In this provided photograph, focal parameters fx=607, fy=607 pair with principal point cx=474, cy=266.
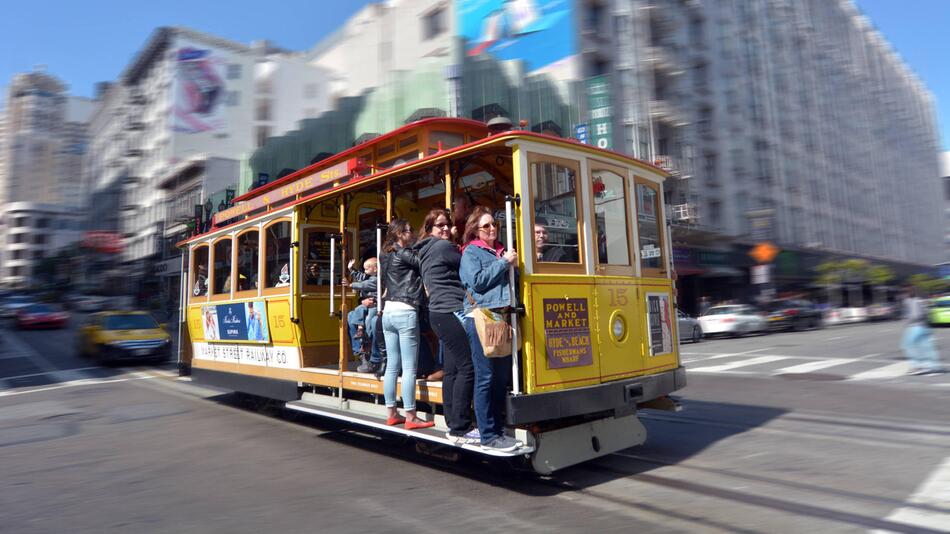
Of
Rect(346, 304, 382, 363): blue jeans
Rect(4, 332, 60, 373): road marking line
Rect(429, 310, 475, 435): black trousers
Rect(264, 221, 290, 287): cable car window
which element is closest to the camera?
Rect(429, 310, 475, 435): black trousers

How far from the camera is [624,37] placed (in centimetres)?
2781

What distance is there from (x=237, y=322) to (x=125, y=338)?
9.42 m

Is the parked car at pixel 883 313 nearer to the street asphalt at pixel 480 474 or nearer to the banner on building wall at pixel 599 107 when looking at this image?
the banner on building wall at pixel 599 107

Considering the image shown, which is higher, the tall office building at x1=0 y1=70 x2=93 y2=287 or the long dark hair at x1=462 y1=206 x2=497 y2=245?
the tall office building at x1=0 y1=70 x2=93 y2=287

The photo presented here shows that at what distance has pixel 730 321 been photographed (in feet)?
76.5

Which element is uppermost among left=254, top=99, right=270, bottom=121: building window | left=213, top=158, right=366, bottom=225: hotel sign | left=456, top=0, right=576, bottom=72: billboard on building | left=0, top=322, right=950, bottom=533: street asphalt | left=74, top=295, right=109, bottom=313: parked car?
left=254, top=99, right=270, bottom=121: building window

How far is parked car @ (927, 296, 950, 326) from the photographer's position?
24.0 meters

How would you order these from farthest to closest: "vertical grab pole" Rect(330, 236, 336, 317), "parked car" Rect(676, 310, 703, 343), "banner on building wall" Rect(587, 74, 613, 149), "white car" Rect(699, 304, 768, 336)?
"banner on building wall" Rect(587, 74, 613, 149), "white car" Rect(699, 304, 768, 336), "parked car" Rect(676, 310, 703, 343), "vertical grab pole" Rect(330, 236, 336, 317)

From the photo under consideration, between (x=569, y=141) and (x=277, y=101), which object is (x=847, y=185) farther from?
(x=569, y=141)

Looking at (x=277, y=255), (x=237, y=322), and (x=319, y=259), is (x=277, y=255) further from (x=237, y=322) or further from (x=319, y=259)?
(x=237, y=322)

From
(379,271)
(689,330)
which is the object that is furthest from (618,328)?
(689,330)

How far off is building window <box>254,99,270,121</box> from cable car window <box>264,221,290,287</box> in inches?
1892

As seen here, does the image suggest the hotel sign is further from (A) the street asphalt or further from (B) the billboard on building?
(B) the billboard on building

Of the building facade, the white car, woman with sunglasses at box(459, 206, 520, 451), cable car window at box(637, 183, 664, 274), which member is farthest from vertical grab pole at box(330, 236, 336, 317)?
the building facade
